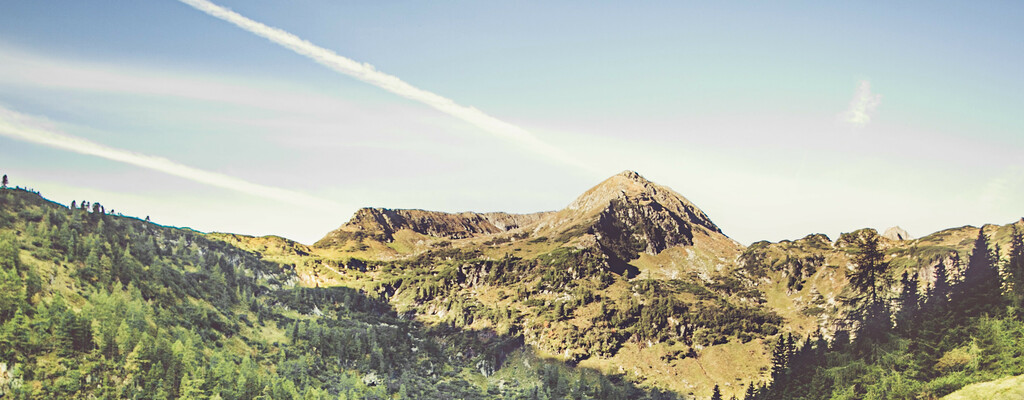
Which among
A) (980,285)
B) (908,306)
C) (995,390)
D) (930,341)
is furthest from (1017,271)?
(995,390)

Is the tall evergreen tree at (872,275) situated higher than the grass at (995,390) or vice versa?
the tall evergreen tree at (872,275)

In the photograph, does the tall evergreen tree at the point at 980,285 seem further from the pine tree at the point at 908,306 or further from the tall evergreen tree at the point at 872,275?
the tall evergreen tree at the point at 872,275

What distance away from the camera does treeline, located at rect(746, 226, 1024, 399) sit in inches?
4227

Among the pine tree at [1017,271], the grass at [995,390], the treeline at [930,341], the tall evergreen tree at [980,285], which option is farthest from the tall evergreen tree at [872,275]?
the grass at [995,390]

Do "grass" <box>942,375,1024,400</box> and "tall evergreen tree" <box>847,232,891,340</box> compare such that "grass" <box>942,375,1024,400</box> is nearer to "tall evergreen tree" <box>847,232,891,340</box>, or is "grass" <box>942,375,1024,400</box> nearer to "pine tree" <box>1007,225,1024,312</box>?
"pine tree" <box>1007,225,1024,312</box>

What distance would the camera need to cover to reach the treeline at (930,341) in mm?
107375

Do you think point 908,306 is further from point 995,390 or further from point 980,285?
point 995,390

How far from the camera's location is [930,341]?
12550cm

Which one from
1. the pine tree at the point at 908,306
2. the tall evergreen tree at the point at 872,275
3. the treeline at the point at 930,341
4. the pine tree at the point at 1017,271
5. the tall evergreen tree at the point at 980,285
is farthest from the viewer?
the pine tree at the point at 908,306

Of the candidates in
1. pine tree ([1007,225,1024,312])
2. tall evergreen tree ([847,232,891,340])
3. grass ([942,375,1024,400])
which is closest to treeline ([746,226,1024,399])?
pine tree ([1007,225,1024,312])

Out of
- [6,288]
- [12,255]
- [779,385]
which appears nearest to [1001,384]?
[779,385]

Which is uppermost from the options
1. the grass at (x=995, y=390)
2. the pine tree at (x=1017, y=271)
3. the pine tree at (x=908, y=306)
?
the pine tree at (x=1017, y=271)

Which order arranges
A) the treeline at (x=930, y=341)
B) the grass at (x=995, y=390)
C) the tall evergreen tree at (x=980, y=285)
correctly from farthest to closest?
1. the tall evergreen tree at (x=980, y=285)
2. the treeline at (x=930, y=341)
3. the grass at (x=995, y=390)

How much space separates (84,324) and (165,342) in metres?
21.4
